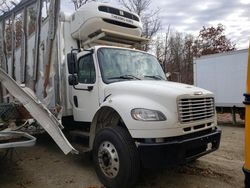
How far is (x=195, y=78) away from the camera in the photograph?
13875mm

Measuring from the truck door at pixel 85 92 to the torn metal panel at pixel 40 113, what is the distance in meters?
0.92

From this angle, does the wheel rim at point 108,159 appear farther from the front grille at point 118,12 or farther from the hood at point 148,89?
the front grille at point 118,12

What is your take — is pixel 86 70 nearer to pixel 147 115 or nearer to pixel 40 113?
pixel 40 113

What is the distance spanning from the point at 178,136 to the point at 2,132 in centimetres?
297

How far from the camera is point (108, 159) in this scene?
4766 mm

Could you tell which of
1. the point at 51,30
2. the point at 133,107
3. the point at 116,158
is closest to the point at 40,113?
the point at 116,158

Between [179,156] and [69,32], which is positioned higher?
[69,32]

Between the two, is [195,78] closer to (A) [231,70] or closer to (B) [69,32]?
(A) [231,70]

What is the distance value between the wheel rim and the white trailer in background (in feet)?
27.5

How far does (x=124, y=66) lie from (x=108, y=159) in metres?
1.95

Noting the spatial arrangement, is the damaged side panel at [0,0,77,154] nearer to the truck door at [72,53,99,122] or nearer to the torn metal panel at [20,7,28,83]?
the torn metal panel at [20,7,28,83]

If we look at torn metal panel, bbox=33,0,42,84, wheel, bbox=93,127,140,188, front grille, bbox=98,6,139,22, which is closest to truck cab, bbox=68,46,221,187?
wheel, bbox=93,127,140,188

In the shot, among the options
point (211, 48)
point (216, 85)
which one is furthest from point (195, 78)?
point (211, 48)

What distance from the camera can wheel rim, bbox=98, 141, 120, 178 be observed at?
465 centimetres
